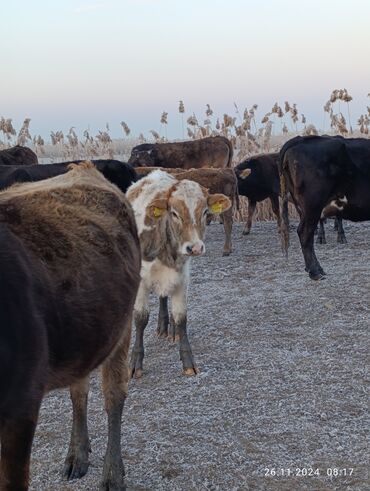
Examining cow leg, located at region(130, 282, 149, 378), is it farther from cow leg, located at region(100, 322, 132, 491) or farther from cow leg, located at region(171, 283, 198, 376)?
cow leg, located at region(100, 322, 132, 491)

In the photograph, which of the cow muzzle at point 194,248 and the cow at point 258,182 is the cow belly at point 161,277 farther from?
the cow at point 258,182

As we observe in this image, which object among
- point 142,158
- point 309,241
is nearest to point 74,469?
point 309,241

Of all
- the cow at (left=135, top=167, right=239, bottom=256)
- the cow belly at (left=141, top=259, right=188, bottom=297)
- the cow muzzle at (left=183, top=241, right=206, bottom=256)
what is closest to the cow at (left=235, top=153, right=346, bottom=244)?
the cow at (left=135, top=167, right=239, bottom=256)

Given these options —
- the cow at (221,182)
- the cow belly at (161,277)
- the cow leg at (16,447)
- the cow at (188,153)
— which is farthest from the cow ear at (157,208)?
the cow at (188,153)

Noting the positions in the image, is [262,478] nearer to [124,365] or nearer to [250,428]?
[250,428]

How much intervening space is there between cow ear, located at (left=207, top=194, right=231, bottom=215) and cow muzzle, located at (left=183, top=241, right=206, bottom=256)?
49 cm

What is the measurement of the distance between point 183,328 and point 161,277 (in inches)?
17.8

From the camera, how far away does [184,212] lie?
5496 mm

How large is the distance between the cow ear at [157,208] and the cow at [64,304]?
1.40m

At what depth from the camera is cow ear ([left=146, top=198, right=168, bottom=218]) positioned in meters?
5.52

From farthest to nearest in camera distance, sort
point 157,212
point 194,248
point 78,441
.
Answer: point 157,212
point 194,248
point 78,441

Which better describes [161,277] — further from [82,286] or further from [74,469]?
[82,286]

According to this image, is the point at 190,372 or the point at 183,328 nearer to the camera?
the point at 190,372

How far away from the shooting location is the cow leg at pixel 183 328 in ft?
17.7
